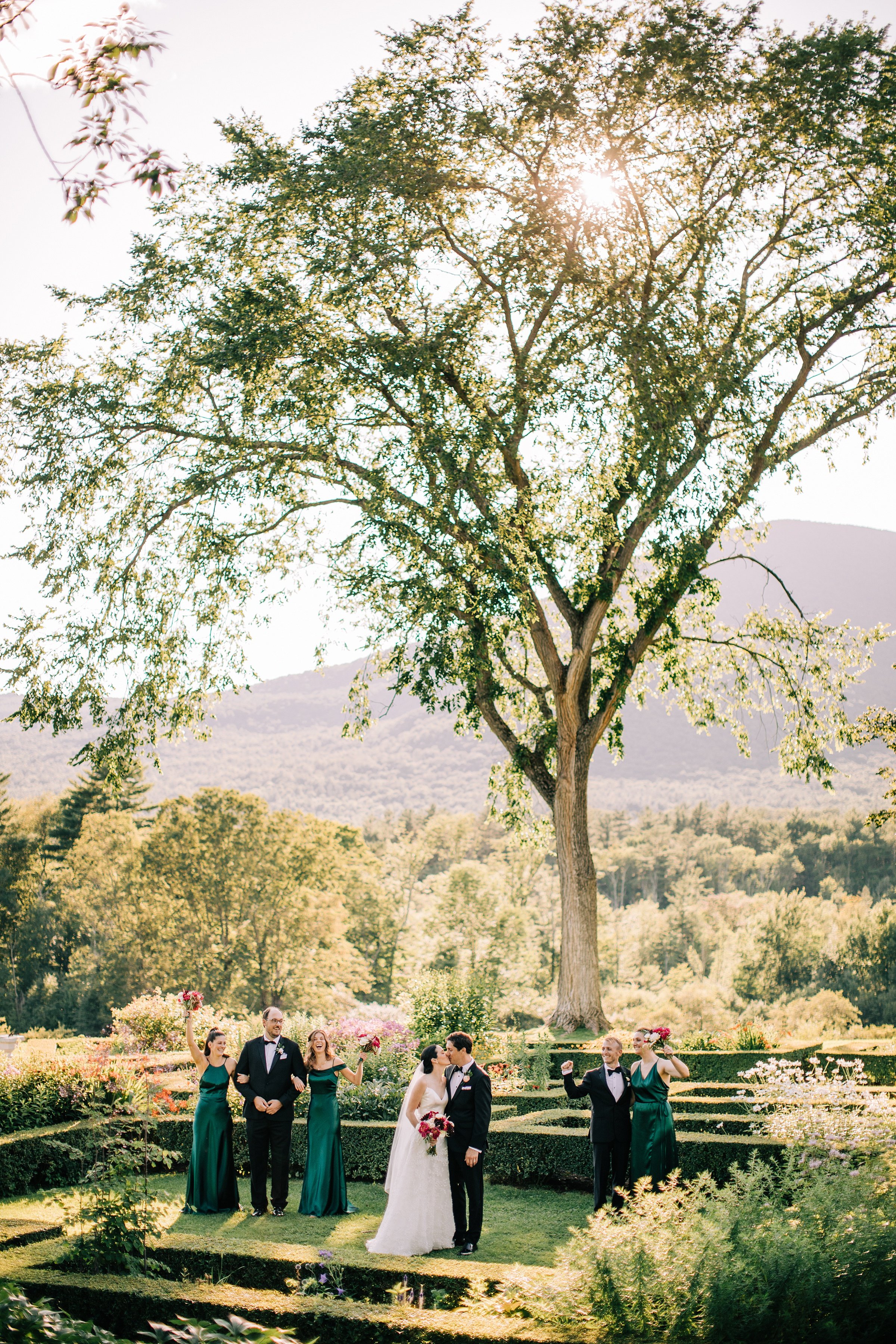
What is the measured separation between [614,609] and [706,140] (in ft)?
26.4

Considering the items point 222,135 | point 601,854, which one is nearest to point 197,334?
point 222,135

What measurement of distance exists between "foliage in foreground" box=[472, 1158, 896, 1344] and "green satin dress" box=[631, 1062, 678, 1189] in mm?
2881

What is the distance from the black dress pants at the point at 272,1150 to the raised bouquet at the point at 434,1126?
6.41ft

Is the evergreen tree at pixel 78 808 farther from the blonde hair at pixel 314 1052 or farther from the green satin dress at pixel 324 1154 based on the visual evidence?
the green satin dress at pixel 324 1154

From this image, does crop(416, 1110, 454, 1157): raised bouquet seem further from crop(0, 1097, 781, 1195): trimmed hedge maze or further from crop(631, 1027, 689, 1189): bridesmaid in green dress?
crop(0, 1097, 781, 1195): trimmed hedge maze

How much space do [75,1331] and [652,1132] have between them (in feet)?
20.2

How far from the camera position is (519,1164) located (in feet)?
37.0

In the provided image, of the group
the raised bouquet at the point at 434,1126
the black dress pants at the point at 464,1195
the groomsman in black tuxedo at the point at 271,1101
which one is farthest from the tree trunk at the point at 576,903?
the raised bouquet at the point at 434,1126

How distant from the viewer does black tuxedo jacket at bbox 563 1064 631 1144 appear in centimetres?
892

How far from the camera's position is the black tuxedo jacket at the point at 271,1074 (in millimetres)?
9672

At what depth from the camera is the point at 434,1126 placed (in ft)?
26.6

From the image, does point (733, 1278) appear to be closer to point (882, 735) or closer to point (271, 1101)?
point (271, 1101)

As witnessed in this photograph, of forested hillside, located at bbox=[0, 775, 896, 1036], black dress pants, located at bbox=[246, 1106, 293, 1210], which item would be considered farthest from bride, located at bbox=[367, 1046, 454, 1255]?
forested hillside, located at bbox=[0, 775, 896, 1036]

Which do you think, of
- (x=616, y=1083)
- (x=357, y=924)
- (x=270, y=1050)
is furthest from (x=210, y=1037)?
(x=357, y=924)
